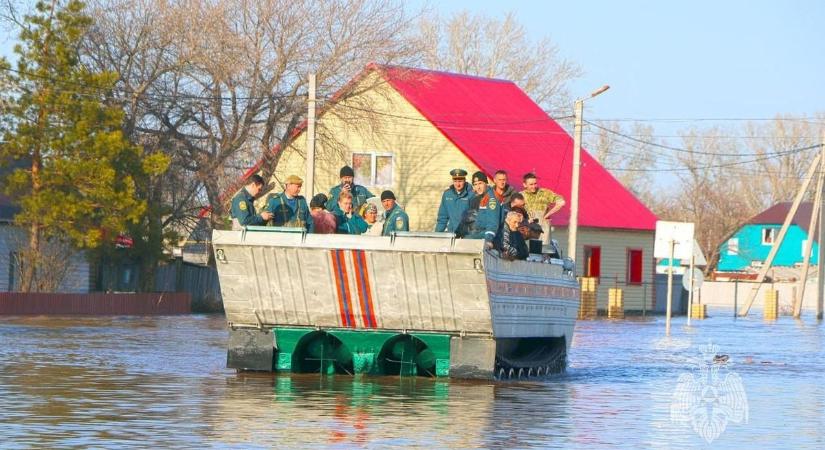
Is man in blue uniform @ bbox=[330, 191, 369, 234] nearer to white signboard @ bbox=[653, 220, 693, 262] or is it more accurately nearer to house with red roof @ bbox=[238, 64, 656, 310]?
white signboard @ bbox=[653, 220, 693, 262]

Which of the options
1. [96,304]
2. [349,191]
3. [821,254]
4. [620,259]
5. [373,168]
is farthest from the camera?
[821,254]

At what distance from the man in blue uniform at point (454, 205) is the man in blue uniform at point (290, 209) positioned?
162 cm

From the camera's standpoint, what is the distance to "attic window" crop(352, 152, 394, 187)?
53.0 m

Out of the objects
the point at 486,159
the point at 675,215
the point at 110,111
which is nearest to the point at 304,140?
the point at 486,159

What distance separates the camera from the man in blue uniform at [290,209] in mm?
19234

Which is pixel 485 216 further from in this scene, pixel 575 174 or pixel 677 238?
pixel 575 174

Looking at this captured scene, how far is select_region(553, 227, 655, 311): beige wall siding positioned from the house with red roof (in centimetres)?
3

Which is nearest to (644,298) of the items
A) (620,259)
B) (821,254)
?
(620,259)

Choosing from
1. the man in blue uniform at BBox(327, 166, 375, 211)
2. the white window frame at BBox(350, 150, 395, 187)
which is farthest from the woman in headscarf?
the white window frame at BBox(350, 150, 395, 187)

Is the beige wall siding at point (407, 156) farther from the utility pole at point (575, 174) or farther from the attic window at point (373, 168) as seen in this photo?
the utility pole at point (575, 174)

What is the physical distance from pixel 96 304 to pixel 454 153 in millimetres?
15074

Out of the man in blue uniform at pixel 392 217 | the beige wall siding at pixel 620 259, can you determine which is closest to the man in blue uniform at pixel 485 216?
the man in blue uniform at pixel 392 217

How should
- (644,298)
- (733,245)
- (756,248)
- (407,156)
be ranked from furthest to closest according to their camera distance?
(733,245)
(756,248)
(644,298)
(407,156)

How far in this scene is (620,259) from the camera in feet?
186
